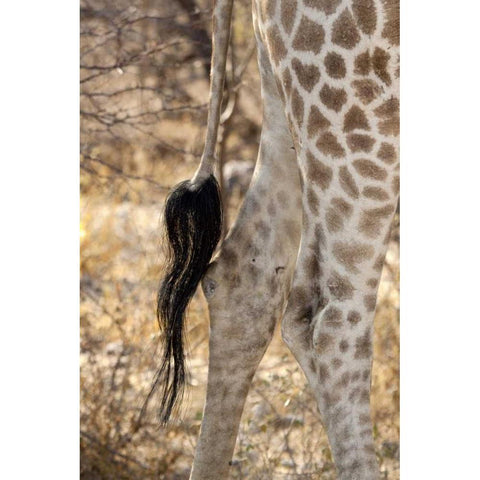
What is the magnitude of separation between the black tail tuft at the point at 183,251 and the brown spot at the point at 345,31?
495 millimetres

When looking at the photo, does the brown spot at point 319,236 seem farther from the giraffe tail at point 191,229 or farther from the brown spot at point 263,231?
the giraffe tail at point 191,229

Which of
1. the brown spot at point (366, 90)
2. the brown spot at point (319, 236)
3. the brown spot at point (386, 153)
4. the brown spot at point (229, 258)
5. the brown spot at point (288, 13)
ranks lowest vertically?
the brown spot at point (229, 258)

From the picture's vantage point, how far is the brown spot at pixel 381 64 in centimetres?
229

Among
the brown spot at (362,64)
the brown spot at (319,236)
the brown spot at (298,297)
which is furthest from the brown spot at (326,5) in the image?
the brown spot at (298,297)

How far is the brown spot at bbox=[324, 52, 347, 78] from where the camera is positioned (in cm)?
230

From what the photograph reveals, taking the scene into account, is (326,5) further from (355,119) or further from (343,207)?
(343,207)

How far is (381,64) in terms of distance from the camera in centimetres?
230

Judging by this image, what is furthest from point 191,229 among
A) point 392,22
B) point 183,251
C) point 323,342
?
point 392,22

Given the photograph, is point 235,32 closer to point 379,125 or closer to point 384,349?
point 379,125

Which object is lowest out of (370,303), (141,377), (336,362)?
(141,377)

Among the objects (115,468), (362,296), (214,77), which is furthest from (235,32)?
(115,468)

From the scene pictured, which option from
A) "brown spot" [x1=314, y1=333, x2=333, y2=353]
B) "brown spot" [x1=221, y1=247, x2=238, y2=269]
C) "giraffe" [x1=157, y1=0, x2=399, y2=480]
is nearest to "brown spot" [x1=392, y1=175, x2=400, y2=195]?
"giraffe" [x1=157, y1=0, x2=399, y2=480]

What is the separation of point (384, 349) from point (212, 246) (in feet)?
1.56

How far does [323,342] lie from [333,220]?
9.9 inches
